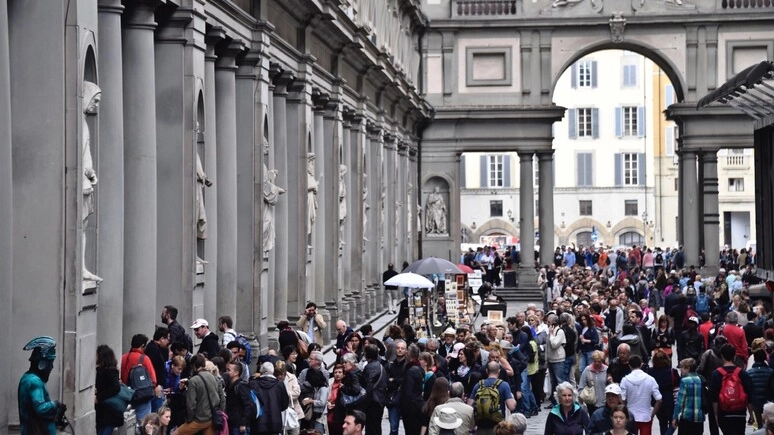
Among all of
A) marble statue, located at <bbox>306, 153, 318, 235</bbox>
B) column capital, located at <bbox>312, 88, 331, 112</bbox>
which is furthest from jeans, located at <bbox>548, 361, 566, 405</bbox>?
column capital, located at <bbox>312, 88, 331, 112</bbox>

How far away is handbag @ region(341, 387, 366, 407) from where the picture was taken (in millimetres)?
16984

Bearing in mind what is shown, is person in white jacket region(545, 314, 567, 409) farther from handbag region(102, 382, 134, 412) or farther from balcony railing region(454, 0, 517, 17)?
balcony railing region(454, 0, 517, 17)

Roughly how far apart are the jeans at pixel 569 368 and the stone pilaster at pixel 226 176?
526cm

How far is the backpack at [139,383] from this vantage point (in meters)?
14.9

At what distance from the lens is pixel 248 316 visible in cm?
2431

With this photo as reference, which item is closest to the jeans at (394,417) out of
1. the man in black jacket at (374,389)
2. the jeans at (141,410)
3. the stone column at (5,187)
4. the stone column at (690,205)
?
the man in black jacket at (374,389)

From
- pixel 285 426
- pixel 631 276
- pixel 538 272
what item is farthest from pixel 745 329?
pixel 538 272

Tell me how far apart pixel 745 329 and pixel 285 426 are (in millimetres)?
10651

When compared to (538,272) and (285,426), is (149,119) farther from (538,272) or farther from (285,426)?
(538,272)

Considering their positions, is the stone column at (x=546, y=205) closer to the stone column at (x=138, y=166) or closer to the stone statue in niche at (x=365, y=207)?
the stone statue in niche at (x=365, y=207)

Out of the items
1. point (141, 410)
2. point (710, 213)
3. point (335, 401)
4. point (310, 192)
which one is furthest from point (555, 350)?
point (710, 213)

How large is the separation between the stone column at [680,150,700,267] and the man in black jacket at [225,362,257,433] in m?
39.6

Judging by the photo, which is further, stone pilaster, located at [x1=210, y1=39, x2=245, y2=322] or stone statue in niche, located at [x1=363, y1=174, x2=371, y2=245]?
stone statue in niche, located at [x1=363, y1=174, x2=371, y2=245]

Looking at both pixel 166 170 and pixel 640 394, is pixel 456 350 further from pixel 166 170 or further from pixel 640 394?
pixel 166 170
